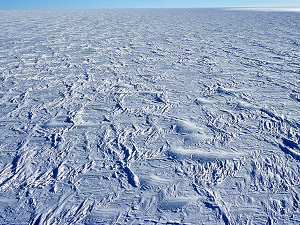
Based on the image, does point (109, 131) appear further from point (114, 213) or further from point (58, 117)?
point (114, 213)

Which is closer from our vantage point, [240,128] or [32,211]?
[32,211]

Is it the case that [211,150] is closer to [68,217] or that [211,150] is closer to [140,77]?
[68,217]

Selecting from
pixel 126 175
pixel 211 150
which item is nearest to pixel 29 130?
pixel 126 175

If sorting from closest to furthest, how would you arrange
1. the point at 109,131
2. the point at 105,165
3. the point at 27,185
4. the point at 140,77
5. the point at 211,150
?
the point at 27,185 → the point at 105,165 → the point at 211,150 → the point at 109,131 → the point at 140,77

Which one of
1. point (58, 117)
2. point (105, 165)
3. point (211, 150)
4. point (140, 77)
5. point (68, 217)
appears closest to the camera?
point (68, 217)

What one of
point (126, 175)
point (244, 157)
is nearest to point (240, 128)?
point (244, 157)

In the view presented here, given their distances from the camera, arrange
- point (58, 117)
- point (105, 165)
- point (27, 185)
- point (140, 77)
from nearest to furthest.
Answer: point (27, 185) < point (105, 165) < point (58, 117) < point (140, 77)
